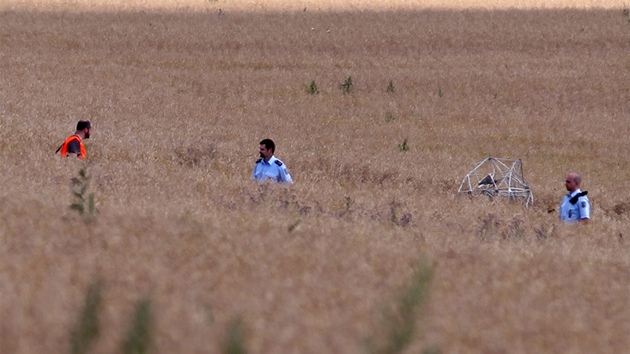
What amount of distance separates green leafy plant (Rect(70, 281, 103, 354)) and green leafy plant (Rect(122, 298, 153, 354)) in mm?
156

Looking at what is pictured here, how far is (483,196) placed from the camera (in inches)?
598

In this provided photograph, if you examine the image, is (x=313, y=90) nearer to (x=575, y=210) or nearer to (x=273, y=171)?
(x=273, y=171)

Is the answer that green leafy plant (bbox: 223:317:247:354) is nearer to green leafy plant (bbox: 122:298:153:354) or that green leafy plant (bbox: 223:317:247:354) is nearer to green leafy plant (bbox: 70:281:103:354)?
green leafy plant (bbox: 122:298:153:354)

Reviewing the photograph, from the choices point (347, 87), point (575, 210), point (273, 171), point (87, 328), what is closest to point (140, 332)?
point (87, 328)

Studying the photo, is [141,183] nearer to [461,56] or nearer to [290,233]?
[290,233]

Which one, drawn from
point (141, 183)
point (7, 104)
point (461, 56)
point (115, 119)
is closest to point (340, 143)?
point (115, 119)

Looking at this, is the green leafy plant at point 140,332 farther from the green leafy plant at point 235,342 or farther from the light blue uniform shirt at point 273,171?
the light blue uniform shirt at point 273,171

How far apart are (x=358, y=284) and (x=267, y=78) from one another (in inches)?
905

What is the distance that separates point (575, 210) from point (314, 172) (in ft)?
15.0

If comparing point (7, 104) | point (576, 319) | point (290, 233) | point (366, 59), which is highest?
point (366, 59)

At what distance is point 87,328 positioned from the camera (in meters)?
4.23

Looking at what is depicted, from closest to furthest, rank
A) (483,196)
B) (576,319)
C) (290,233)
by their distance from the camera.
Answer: (576,319)
(290,233)
(483,196)

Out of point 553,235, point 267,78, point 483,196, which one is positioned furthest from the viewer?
point 267,78

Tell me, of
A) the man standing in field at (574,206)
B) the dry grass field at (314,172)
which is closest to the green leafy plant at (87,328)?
the dry grass field at (314,172)
